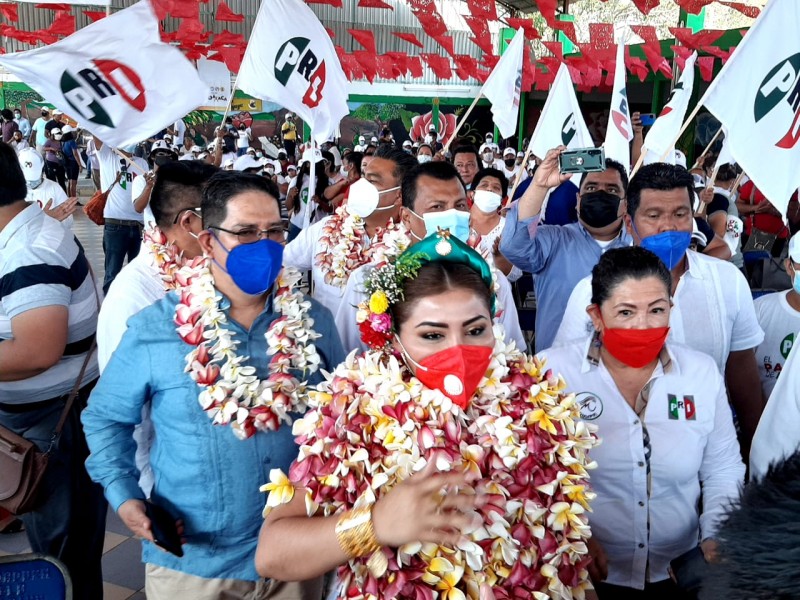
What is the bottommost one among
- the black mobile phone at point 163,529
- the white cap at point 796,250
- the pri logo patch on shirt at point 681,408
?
the black mobile phone at point 163,529

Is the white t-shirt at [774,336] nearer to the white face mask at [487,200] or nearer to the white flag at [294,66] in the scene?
the white face mask at [487,200]

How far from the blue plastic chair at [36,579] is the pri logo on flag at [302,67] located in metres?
3.66

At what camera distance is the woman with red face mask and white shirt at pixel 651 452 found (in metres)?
2.28

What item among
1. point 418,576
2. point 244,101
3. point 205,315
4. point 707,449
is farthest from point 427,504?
point 244,101

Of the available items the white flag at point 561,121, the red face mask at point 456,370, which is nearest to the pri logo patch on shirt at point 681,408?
the red face mask at point 456,370

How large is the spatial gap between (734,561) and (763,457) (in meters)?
1.41

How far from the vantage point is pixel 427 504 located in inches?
57.7

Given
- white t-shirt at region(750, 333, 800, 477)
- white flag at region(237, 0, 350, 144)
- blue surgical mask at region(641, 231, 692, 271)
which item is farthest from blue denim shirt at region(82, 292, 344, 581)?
white flag at region(237, 0, 350, 144)

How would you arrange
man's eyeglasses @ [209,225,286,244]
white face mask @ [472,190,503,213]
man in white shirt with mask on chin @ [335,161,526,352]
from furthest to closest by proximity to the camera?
white face mask @ [472,190,503,213]
man in white shirt with mask on chin @ [335,161,526,352]
man's eyeglasses @ [209,225,286,244]

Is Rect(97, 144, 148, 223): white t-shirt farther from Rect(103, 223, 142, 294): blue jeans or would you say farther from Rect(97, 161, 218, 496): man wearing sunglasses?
Rect(97, 161, 218, 496): man wearing sunglasses

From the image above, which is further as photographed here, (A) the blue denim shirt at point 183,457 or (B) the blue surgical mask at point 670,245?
(B) the blue surgical mask at point 670,245

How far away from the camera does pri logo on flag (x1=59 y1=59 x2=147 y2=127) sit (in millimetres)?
3926

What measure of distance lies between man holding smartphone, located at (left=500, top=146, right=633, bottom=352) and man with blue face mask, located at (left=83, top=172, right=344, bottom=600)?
1597 millimetres

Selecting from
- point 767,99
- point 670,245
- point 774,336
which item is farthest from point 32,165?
point 774,336
